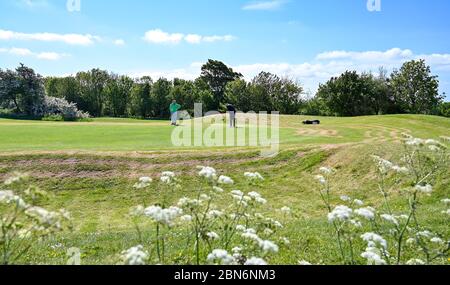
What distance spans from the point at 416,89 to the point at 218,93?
51944mm

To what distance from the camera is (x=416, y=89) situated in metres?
90.4

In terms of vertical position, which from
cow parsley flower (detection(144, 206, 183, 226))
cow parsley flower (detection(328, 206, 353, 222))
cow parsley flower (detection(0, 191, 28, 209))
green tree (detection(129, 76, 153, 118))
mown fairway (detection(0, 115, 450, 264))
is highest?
green tree (detection(129, 76, 153, 118))

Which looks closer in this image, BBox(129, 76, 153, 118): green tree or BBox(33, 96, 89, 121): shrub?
BBox(33, 96, 89, 121): shrub

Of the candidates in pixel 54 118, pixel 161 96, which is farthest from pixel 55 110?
pixel 161 96

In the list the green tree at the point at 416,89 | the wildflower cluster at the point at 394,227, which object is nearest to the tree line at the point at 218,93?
the green tree at the point at 416,89

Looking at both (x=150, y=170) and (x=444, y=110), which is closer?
(x=150, y=170)

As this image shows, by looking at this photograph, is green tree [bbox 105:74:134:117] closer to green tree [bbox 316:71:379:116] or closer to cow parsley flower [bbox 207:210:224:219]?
green tree [bbox 316:71:379:116]

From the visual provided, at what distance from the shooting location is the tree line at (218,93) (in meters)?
79.8

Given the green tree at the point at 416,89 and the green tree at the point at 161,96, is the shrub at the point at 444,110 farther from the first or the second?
the green tree at the point at 161,96

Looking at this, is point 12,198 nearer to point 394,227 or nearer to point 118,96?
point 394,227

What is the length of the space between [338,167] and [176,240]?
1317cm

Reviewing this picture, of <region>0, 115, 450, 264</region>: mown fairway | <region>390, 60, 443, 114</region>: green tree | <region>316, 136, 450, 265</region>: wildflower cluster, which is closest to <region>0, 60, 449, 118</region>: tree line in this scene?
<region>390, 60, 443, 114</region>: green tree

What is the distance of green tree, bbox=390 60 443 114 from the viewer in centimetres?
8912
